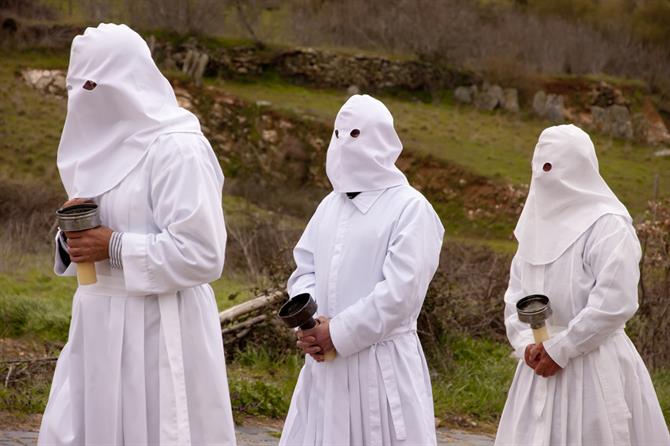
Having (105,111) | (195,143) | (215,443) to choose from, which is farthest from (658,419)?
(105,111)

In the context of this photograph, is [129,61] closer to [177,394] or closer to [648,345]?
[177,394]

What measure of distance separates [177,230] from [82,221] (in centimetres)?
37

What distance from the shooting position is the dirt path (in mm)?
6648

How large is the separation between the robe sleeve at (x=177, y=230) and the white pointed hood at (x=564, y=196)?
195cm

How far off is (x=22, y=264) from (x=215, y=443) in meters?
9.38

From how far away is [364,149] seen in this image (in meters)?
5.13

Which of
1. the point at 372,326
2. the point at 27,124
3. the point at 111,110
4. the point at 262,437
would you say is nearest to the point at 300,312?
the point at 372,326

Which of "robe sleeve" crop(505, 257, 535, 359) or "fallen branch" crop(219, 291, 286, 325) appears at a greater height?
"robe sleeve" crop(505, 257, 535, 359)

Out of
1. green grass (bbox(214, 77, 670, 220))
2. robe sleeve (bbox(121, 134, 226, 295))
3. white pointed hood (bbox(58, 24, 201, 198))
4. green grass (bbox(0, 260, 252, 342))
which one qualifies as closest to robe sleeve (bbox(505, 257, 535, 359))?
robe sleeve (bbox(121, 134, 226, 295))

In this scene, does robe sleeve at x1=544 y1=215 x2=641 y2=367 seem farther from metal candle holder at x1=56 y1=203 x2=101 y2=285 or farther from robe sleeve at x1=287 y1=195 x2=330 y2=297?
metal candle holder at x1=56 y1=203 x2=101 y2=285

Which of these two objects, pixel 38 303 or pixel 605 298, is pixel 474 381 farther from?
pixel 38 303

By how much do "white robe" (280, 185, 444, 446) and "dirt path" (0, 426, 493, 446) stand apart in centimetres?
219

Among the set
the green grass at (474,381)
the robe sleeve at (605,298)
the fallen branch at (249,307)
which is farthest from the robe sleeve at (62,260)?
the fallen branch at (249,307)

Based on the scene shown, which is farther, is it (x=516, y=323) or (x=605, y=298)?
(x=516, y=323)
